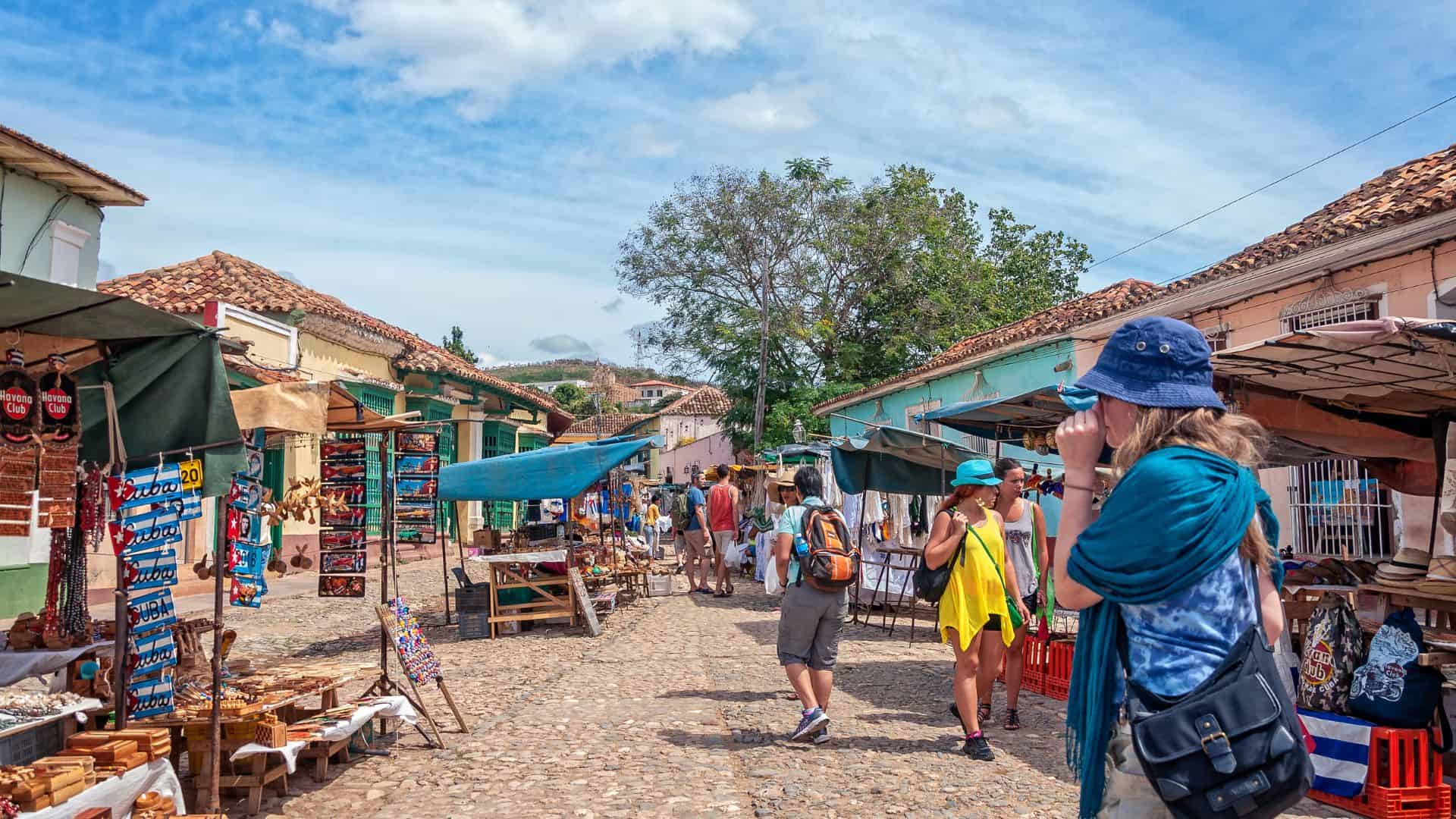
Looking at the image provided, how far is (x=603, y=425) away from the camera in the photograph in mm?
56188

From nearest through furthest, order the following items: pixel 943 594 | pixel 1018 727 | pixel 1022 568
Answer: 1. pixel 943 594
2. pixel 1018 727
3. pixel 1022 568

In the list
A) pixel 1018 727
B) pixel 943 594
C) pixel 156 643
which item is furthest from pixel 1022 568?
pixel 156 643

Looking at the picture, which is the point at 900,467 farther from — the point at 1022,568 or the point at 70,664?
the point at 70,664

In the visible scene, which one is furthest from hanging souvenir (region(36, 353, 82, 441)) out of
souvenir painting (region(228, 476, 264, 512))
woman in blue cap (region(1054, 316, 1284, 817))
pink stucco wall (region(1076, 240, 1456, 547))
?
pink stucco wall (region(1076, 240, 1456, 547))

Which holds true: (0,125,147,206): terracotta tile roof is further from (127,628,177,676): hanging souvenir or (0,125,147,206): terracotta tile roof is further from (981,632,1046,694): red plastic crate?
(981,632,1046,694): red plastic crate

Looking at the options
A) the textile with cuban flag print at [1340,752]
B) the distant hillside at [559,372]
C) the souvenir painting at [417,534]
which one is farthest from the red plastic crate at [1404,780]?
the distant hillside at [559,372]

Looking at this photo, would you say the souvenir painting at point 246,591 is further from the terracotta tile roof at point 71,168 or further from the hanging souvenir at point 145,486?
the terracotta tile roof at point 71,168

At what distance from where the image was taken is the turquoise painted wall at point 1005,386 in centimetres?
1684

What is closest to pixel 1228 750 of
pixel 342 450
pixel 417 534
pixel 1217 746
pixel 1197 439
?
pixel 1217 746

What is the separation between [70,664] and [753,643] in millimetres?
6415

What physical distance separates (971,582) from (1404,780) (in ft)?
7.49

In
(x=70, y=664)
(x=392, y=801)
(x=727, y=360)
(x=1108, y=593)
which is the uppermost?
(x=727, y=360)

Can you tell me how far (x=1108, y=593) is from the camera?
217 centimetres

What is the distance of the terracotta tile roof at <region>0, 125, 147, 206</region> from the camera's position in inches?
494
